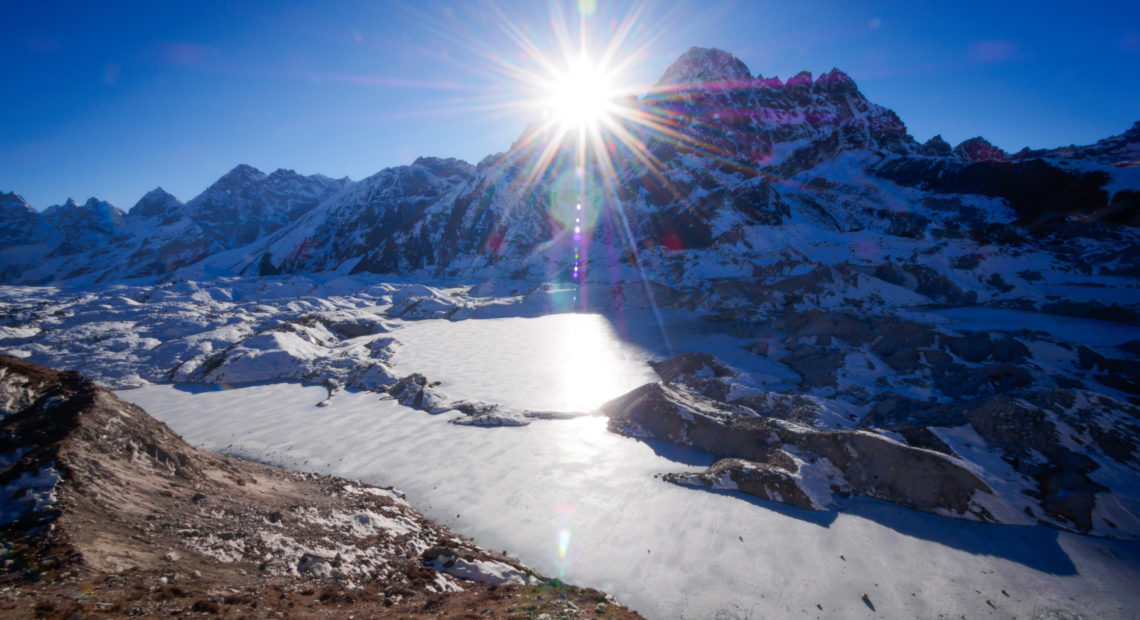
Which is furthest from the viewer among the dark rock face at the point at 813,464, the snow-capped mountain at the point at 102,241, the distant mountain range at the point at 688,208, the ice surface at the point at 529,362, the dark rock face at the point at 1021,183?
the snow-capped mountain at the point at 102,241

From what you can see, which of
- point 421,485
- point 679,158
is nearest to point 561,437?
point 421,485

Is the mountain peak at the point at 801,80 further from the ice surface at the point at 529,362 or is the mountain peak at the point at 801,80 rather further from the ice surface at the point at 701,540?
the ice surface at the point at 701,540

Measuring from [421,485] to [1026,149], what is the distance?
18599 cm

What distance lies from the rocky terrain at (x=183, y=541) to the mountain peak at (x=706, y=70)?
158 metres

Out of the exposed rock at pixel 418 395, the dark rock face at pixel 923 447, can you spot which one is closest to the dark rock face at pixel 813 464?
the dark rock face at pixel 923 447

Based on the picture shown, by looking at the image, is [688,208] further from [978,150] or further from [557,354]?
[978,150]

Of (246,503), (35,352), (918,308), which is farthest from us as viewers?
(918,308)

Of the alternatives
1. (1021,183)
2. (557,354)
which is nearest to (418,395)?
(557,354)

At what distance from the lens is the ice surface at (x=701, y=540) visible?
1168 cm

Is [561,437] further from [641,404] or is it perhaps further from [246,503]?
[246,503]

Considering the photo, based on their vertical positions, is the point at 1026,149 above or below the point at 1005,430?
above

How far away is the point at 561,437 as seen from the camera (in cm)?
2191

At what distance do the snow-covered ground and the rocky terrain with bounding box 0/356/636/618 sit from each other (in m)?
2.01

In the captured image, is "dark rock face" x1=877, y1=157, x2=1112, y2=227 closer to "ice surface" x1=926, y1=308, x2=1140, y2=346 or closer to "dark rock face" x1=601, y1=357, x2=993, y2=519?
"ice surface" x1=926, y1=308, x2=1140, y2=346
